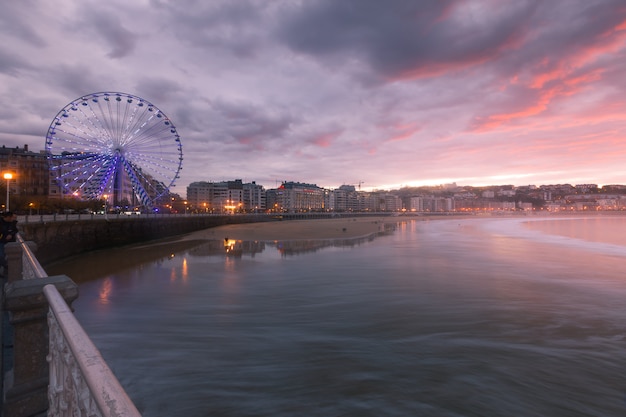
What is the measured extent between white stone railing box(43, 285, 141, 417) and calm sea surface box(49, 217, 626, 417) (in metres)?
5.33

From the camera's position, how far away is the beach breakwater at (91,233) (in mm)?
27016

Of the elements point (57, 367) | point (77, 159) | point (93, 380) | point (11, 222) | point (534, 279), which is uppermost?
point (77, 159)

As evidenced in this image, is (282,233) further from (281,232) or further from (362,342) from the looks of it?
(362,342)

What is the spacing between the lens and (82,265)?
94.5 ft

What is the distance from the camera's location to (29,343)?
4473 mm

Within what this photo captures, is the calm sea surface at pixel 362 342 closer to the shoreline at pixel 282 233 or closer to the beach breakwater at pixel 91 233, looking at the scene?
the beach breakwater at pixel 91 233

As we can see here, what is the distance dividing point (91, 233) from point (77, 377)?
39.5 m

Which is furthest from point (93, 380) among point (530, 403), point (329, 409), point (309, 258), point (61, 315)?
point (309, 258)

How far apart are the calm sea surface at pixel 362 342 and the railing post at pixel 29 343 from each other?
13.7 ft

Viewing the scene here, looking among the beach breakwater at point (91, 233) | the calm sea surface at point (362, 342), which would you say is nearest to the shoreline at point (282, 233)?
the beach breakwater at point (91, 233)

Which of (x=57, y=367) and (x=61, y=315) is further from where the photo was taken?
(x=57, y=367)

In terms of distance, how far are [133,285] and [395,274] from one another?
53.4ft

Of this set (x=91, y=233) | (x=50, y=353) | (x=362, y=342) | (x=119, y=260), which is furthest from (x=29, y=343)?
(x=91, y=233)

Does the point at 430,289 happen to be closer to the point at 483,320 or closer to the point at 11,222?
the point at 483,320
